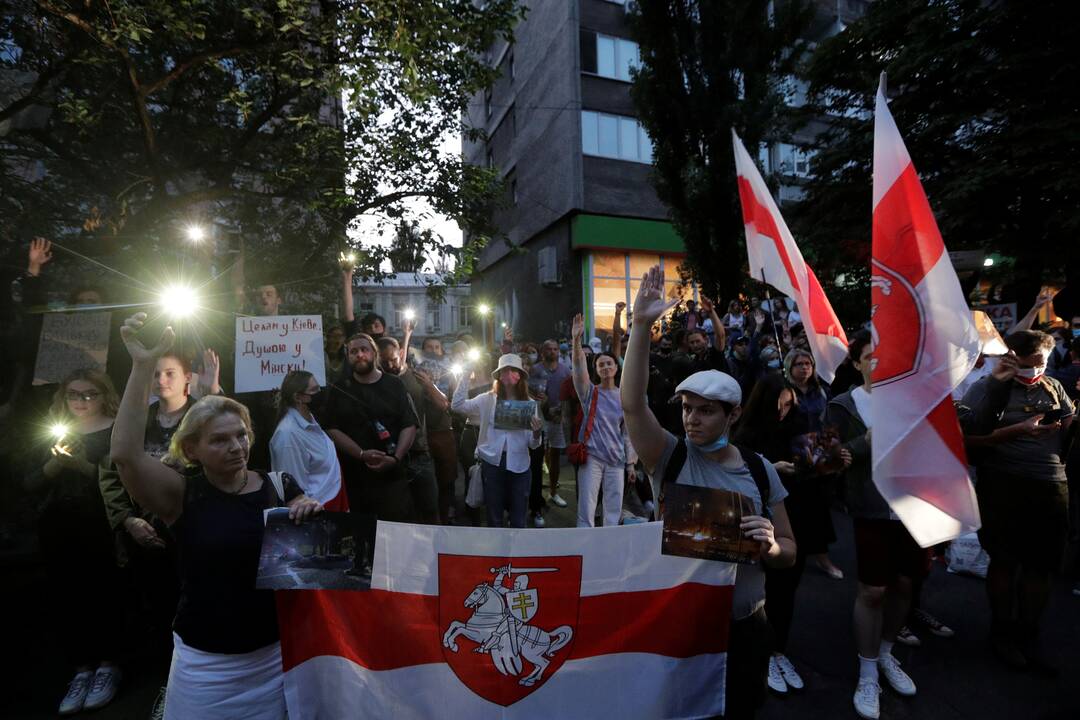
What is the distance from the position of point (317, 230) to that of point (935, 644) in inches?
462

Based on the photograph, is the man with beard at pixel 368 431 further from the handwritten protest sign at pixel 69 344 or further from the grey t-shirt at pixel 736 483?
the grey t-shirt at pixel 736 483

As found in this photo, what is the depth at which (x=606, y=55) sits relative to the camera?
63.5 ft

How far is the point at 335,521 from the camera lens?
2.14 meters

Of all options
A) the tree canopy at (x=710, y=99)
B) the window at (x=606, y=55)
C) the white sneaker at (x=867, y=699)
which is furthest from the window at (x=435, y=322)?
the white sneaker at (x=867, y=699)

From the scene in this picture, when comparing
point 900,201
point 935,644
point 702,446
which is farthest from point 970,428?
point 702,446

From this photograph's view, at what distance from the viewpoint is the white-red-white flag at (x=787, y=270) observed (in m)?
3.09

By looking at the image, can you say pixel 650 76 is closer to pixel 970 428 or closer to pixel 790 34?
pixel 790 34

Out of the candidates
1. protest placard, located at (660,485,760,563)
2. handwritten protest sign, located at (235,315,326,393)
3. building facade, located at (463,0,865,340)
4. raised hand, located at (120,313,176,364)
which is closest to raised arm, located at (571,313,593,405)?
handwritten protest sign, located at (235,315,326,393)

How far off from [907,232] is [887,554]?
6.00ft

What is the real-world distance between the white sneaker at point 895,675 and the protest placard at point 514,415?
9.92 ft

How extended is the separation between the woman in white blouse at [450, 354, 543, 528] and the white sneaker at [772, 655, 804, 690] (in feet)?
7.84

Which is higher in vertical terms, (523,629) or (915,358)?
(915,358)

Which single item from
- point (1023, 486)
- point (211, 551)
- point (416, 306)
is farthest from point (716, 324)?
point (416, 306)

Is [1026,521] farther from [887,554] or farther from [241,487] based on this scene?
[241,487]
